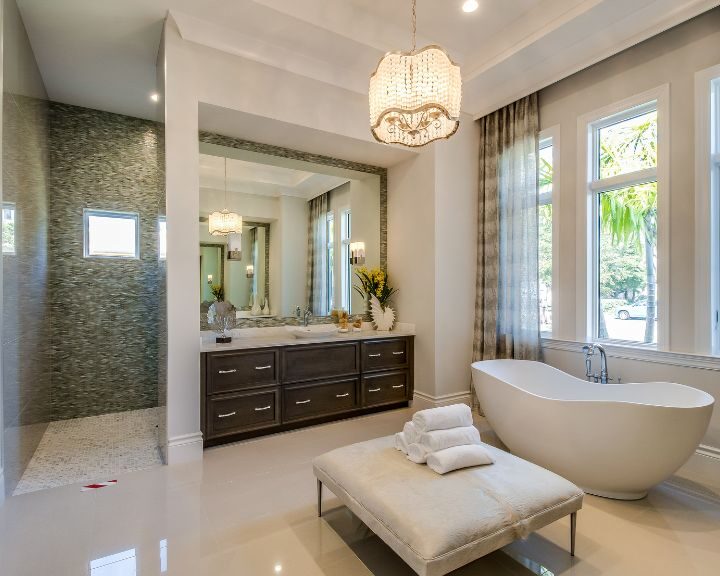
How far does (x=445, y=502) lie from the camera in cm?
172

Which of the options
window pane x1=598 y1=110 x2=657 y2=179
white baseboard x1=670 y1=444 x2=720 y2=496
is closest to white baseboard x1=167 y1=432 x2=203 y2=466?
white baseboard x1=670 y1=444 x2=720 y2=496

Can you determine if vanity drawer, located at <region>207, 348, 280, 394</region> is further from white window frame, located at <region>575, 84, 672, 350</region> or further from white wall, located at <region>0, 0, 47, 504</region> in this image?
white window frame, located at <region>575, 84, 672, 350</region>

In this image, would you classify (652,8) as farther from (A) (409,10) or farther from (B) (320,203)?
(B) (320,203)

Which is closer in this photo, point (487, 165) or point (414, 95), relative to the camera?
point (414, 95)

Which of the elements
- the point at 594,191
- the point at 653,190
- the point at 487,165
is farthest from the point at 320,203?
the point at 653,190

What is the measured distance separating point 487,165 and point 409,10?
179cm

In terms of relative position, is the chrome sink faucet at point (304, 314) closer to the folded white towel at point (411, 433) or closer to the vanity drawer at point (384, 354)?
the vanity drawer at point (384, 354)

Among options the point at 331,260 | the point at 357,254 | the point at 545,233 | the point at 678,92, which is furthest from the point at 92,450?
the point at 678,92

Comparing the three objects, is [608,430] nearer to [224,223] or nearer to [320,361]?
[320,361]

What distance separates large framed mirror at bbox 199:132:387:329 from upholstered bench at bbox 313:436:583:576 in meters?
2.40

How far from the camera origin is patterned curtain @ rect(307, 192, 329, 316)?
4570mm

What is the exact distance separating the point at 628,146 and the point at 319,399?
11.8 ft

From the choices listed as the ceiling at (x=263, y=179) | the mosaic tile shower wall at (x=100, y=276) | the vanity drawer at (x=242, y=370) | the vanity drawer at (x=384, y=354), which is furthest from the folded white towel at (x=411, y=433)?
the mosaic tile shower wall at (x=100, y=276)

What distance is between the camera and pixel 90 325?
414 centimetres
